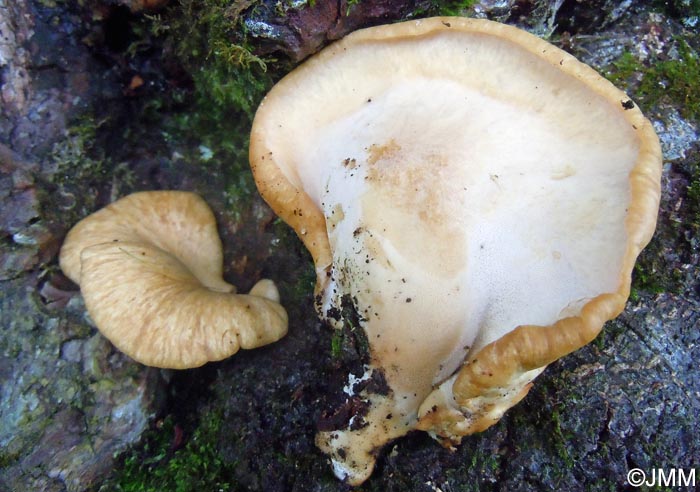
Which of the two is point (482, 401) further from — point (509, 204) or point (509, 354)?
point (509, 204)

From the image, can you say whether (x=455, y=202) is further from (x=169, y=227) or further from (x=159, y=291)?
(x=169, y=227)

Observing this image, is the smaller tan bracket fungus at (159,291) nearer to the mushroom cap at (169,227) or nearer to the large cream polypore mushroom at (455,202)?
the mushroom cap at (169,227)

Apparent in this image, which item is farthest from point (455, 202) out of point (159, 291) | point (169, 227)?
point (169, 227)

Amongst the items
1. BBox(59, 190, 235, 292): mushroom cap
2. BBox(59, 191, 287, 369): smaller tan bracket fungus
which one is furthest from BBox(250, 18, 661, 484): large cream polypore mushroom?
BBox(59, 190, 235, 292): mushroom cap

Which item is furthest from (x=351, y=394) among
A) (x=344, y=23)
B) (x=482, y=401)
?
(x=344, y=23)

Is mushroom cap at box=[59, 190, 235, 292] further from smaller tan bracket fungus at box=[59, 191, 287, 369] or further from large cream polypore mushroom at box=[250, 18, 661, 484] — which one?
large cream polypore mushroom at box=[250, 18, 661, 484]

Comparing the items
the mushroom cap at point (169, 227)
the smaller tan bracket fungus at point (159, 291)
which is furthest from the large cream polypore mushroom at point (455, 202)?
the mushroom cap at point (169, 227)
